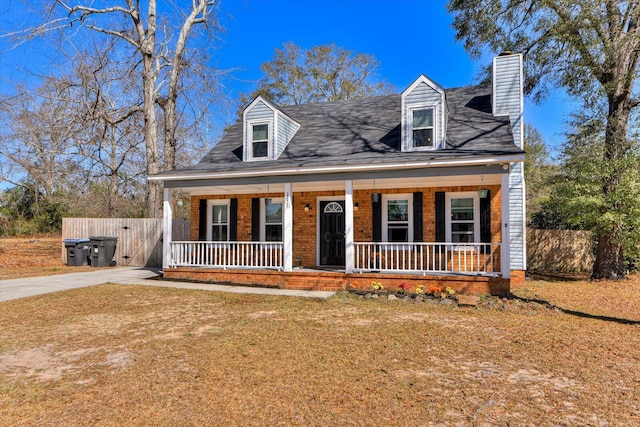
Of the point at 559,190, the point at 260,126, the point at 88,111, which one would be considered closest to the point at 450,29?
the point at 559,190

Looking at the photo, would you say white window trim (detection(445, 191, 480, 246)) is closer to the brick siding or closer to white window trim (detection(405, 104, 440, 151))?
the brick siding

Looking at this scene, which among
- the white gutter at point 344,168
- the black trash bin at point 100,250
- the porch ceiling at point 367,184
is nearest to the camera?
the white gutter at point 344,168

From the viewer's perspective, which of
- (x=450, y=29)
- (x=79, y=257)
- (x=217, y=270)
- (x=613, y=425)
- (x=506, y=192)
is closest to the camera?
(x=613, y=425)

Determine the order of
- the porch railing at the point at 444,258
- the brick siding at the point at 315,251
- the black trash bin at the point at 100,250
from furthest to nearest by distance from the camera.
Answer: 1. the black trash bin at the point at 100,250
2. the porch railing at the point at 444,258
3. the brick siding at the point at 315,251

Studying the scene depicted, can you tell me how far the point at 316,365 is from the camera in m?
4.79

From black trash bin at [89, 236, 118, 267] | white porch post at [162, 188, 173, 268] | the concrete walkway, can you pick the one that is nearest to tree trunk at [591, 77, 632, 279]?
the concrete walkway

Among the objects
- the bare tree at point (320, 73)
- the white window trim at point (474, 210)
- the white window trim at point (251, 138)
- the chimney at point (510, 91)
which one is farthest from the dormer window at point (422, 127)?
the bare tree at point (320, 73)

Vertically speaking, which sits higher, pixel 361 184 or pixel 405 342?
pixel 361 184

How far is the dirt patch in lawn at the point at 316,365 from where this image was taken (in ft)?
11.7

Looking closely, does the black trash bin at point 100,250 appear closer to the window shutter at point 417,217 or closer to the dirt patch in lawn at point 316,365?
the dirt patch in lawn at point 316,365

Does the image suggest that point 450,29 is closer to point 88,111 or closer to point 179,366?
point 88,111

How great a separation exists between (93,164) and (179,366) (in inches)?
731

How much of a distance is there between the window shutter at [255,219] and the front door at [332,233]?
2.14 meters

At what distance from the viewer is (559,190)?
1372 cm
